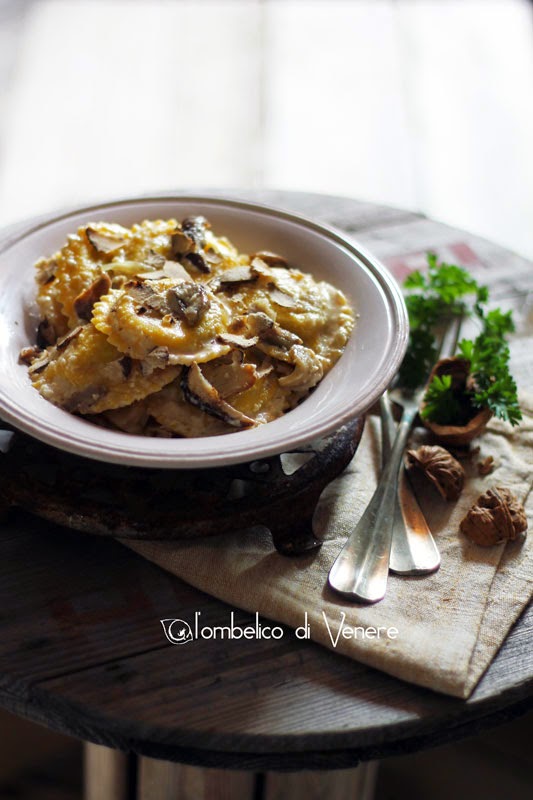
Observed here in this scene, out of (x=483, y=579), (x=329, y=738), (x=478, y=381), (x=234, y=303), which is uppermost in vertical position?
(x=234, y=303)

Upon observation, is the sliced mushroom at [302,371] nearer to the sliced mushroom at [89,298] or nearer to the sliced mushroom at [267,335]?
the sliced mushroom at [267,335]

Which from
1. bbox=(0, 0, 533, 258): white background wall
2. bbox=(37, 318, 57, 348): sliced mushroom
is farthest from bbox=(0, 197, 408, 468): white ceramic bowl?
bbox=(0, 0, 533, 258): white background wall

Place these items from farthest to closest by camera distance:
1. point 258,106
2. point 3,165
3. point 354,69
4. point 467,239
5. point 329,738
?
point 354,69
point 258,106
point 3,165
point 467,239
point 329,738

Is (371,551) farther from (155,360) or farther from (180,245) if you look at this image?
(180,245)

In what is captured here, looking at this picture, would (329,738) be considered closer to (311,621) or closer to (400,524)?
(311,621)

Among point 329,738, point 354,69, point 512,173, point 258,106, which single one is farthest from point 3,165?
→ point 329,738

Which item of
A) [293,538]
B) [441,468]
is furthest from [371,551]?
[441,468]

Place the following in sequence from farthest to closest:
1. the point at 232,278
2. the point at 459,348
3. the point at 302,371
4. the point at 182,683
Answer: the point at 459,348 → the point at 232,278 → the point at 302,371 → the point at 182,683
